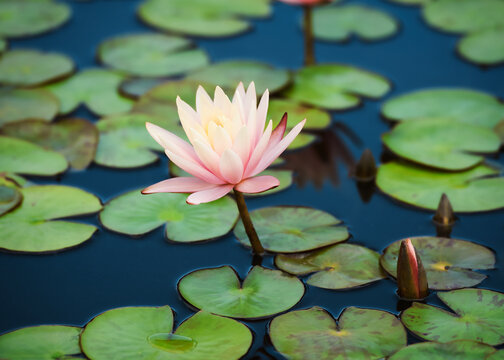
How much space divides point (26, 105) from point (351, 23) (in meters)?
2.43

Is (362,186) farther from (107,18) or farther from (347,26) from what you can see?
(107,18)

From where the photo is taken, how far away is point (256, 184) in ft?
7.51

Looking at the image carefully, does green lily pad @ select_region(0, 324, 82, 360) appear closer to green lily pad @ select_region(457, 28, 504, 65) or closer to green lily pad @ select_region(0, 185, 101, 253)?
green lily pad @ select_region(0, 185, 101, 253)

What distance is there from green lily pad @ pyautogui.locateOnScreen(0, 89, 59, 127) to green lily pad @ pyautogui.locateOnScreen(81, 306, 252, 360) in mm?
1736

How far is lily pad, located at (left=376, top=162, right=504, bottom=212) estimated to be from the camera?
9.59ft

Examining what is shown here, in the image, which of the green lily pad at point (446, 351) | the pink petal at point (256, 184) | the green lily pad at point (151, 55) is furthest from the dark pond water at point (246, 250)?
the pink petal at point (256, 184)

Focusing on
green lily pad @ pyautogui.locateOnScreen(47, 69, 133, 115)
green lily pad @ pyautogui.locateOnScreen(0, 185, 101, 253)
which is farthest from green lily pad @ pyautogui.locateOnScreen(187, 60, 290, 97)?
green lily pad @ pyautogui.locateOnScreen(0, 185, 101, 253)

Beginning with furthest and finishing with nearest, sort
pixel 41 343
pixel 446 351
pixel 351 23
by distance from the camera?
pixel 351 23, pixel 41 343, pixel 446 351

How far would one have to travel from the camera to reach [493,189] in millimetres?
2982

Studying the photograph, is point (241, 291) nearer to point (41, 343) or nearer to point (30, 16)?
point (41, 343)

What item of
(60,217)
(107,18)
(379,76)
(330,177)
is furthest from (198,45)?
(60,217)


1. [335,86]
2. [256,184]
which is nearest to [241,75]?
[335,86]

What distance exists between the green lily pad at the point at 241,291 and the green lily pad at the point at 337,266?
0.08 meters

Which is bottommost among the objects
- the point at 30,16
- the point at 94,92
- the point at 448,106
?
the point at 94,92
